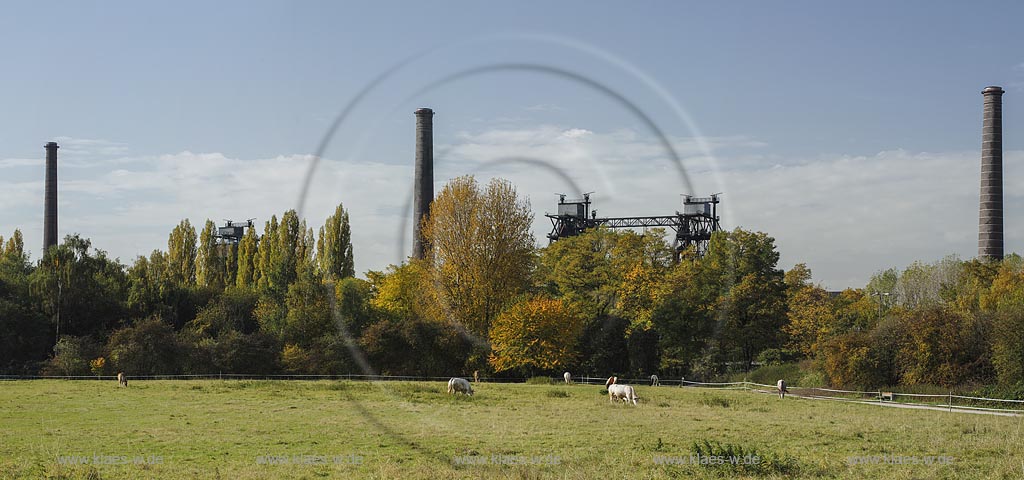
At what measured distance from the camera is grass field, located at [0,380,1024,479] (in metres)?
17.9

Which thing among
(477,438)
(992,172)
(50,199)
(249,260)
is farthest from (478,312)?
(50,199)

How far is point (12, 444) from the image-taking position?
21812 millimetres

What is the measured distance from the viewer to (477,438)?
75.8ft

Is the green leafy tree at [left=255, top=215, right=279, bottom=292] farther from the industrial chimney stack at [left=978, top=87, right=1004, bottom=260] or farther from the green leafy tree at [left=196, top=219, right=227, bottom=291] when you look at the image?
the industrial chimney stack at [left=978, top=87, right=1004, bottom=260]

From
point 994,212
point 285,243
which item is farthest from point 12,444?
point 994,212

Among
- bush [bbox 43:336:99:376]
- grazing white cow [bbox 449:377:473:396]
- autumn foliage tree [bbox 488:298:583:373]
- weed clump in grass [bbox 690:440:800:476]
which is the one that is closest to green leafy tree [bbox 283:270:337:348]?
bush [bbox 43:336:99:376]

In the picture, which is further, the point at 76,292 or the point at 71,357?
the point at 76,292

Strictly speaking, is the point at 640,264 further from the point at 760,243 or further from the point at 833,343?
the point at 833,343

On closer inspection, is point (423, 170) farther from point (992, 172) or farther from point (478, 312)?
point (992, 172)

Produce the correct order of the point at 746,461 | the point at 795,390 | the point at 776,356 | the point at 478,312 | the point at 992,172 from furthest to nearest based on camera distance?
the point at 992,172 < the point at 478,312 < the point at 776,356 < the point at 795,390 < the point at 746,461

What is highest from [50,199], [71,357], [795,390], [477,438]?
[50,199]

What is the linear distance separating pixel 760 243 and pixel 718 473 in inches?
1914

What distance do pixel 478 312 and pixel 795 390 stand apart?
22.8 m

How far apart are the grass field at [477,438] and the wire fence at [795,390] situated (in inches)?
206
